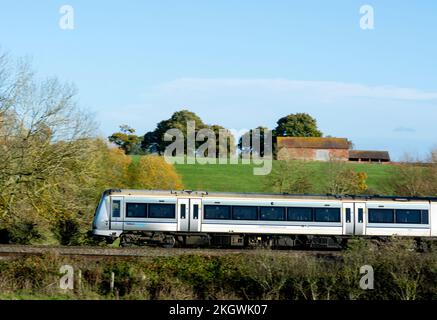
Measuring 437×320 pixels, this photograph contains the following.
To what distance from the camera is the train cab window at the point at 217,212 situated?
28781mm

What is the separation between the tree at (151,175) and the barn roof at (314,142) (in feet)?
151

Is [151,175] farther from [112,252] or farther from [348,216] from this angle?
[112,252]

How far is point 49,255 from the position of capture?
22000 mm

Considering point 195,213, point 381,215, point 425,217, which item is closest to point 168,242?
point 195,213

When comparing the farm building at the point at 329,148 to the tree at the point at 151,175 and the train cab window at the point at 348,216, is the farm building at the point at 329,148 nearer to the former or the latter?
the tree at the point at 151,175

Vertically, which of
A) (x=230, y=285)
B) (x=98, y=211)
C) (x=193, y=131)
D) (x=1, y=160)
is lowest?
(x=230, y=285)

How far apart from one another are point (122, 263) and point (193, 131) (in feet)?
231

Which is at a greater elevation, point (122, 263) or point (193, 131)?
point (193, 131)

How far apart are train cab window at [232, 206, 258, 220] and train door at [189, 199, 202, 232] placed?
153cm

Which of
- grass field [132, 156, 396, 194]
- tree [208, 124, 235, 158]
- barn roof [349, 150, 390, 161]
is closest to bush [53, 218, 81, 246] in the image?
grass field [132, 156, 396, 194]
